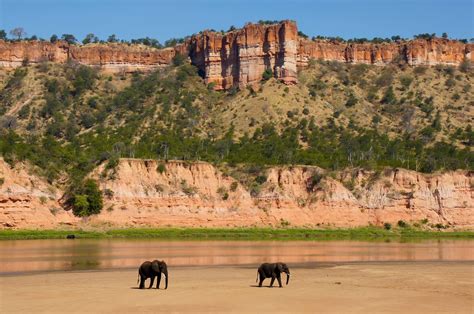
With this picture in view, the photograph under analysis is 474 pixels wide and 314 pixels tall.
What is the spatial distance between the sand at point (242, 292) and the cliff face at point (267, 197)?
158 feet

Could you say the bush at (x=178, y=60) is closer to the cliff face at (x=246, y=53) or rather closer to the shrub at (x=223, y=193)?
the cliff face at (x=246, y=53)

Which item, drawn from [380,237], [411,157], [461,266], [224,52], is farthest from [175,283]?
[224,52]

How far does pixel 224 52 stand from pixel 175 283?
102515 mm

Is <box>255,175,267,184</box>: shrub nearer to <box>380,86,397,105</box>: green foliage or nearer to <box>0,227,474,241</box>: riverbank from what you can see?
<box>0,227,474,241</box>: riverbank

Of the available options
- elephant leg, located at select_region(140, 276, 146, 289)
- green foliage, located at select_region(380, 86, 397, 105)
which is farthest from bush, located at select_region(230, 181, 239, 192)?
elephant leg, located at select_region(140, 276, 146, 289)

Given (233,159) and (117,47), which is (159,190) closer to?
(233,159)

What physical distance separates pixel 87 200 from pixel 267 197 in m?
21.4

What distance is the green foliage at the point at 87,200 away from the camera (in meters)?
84.7

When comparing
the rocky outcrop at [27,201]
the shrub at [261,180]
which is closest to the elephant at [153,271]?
the rocky outcrop at [27,201]

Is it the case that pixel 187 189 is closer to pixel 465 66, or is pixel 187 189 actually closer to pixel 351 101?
pixel 351 101

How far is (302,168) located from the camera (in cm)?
9912

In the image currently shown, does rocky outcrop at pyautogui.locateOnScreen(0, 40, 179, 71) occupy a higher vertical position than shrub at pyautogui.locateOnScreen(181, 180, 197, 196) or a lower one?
higher

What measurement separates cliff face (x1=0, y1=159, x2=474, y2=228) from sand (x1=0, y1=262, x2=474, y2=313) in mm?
48258

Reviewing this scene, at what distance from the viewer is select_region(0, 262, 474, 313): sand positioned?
26.7m
